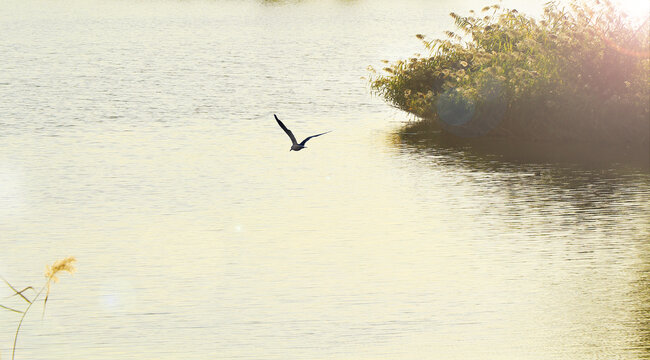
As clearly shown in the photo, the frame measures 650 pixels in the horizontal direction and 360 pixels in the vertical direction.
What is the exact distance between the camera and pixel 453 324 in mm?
13227

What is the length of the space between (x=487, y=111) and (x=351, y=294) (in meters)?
15.4

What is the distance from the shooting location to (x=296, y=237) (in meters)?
18.2

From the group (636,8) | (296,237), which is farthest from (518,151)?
(296,237)

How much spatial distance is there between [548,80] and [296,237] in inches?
464

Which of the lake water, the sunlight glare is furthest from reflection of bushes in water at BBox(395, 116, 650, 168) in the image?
the sunlight glare

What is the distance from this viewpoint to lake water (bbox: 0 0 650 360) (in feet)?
42.4

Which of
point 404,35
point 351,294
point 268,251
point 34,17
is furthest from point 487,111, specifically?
point 34,17

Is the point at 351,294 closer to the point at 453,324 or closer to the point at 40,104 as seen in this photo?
the point at 453,324

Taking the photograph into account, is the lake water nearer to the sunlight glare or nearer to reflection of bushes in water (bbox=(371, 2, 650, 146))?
reflection of bushes in water (bbox=(371, 2, 650, 146))

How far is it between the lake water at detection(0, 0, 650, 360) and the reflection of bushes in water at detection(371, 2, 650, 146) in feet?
6.68

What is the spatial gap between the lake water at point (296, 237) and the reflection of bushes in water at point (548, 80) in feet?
6.68

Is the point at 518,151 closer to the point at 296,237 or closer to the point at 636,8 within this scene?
the point at 636,8

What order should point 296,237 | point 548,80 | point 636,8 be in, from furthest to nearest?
point 548,80 < point 636,8 < point 296,237

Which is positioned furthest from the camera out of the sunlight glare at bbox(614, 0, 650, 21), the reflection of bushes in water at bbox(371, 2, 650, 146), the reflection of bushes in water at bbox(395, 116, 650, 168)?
the sunlight glare at bbox(614, 0, 650, 21)
